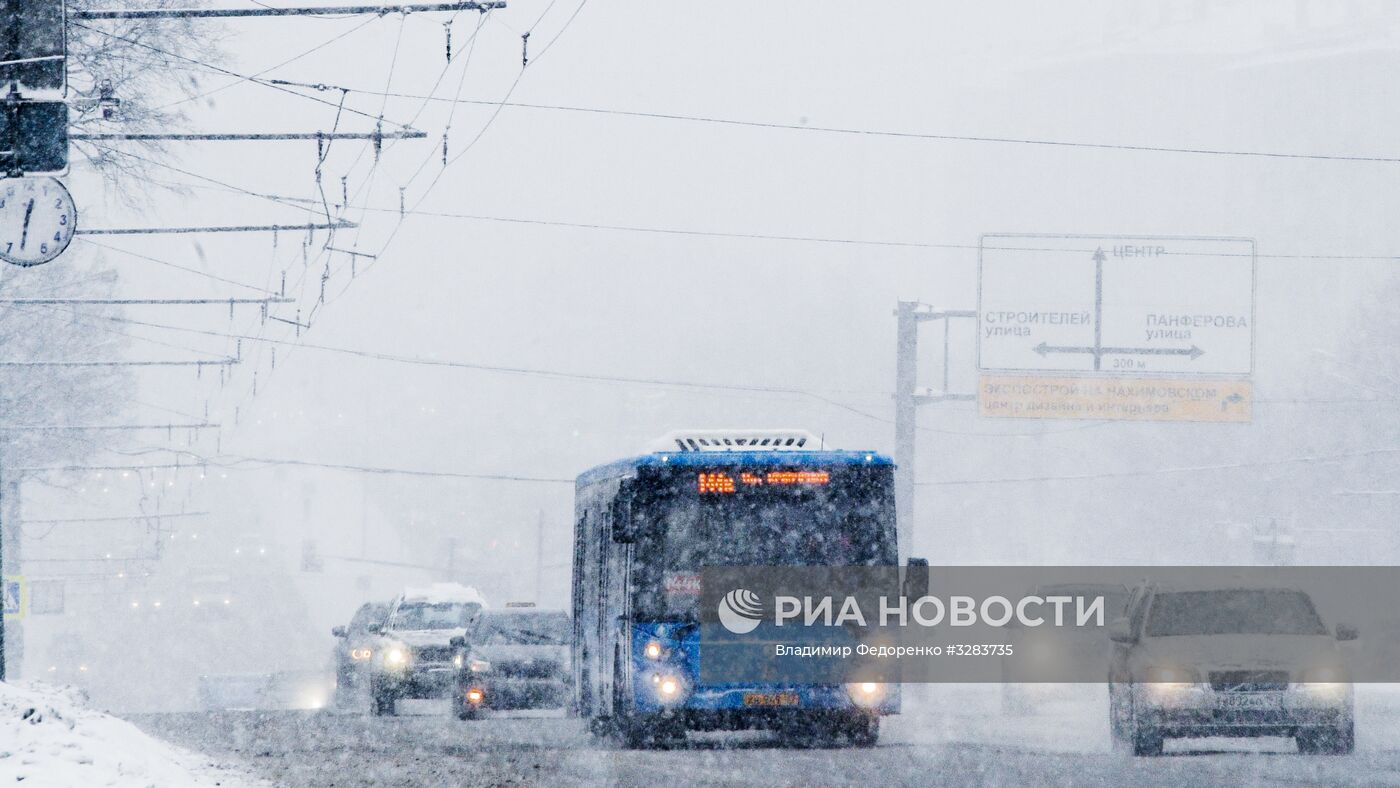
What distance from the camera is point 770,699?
16.7m

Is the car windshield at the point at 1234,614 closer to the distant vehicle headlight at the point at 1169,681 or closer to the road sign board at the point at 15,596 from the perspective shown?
the distant vehicle headlight at the point at 1169,681

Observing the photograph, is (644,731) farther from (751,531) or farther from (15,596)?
(15,596)

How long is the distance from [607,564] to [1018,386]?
24356 millimetres

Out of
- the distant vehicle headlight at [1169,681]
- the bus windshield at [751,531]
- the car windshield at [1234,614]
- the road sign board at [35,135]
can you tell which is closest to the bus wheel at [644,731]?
the bus windshield at [751,531]

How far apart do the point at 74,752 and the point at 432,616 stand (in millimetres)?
16395

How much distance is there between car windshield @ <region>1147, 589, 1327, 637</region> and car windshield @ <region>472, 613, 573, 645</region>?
8509 millimetres

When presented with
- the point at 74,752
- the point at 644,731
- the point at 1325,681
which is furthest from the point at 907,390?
the point at 74,752

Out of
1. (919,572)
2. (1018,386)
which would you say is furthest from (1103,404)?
(919,572)

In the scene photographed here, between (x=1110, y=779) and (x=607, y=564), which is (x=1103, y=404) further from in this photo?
(x=1110, y=779)

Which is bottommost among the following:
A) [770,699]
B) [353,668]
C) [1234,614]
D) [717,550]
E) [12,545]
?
[353,668]

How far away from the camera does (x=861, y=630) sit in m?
16.8

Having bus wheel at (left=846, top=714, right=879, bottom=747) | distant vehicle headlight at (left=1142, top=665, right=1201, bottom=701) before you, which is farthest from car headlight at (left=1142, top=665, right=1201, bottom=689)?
bus wheel at (left=846, top=714, right=879, bottom=747)

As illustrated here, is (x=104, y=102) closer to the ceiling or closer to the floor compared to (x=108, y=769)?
closer to the ceiling

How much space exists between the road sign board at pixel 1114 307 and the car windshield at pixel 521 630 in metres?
18.8
